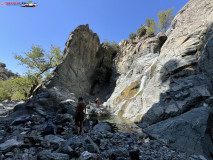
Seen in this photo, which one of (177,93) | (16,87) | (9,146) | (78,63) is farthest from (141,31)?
(9,146)

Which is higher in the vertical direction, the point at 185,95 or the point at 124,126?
the point at 185,95

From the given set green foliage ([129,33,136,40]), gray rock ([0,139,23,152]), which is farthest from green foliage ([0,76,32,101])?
green foliage ([129,33,136,40])

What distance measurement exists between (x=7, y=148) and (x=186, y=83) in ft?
42.4

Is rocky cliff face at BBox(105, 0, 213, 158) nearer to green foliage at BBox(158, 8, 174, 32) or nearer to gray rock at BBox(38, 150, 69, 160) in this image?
gray rock at BBox(38, 150, 69, 160)

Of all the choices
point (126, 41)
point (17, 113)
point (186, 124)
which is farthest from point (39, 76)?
point (126, 41)

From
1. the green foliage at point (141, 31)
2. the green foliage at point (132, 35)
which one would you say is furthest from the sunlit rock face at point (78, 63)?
the green foliage at point (141, 31)

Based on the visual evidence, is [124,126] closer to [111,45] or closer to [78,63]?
[78,63]

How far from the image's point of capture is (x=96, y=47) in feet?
96.7

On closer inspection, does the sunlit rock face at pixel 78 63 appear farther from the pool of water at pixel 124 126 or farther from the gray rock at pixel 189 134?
the gray rock at pixel 189 134

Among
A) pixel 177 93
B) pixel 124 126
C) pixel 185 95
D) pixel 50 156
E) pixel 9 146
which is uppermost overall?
pixel 177 93

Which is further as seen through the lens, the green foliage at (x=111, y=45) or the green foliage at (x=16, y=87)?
the green foliage at (x=111, y=45)

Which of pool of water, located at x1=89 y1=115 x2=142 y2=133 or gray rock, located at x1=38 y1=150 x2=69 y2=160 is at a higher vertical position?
gray rock, located at x1=38 y1=150 x2=69 y2=160

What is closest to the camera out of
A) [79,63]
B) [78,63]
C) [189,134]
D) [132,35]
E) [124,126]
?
[189,134]

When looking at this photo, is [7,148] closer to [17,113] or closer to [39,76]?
[17,113]
